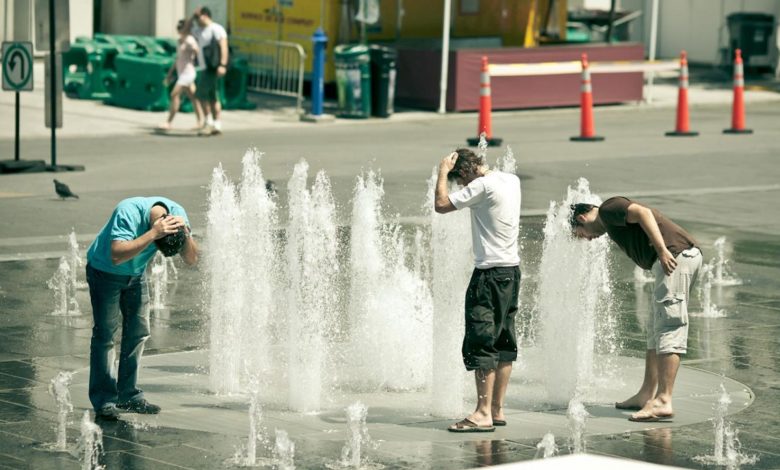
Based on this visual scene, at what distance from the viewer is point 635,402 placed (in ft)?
29.6

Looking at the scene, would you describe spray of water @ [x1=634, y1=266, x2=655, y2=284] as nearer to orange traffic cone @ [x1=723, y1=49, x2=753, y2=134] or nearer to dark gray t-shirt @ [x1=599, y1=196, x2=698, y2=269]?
dark gray t-shirt @ [x1=599, y1=196, x2=698, y2=269]

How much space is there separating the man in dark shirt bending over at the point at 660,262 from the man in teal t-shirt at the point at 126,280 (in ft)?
7.31

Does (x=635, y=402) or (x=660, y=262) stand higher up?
(x=660, y=262)

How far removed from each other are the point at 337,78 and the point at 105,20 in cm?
767

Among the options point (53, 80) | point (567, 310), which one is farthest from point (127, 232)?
point (53, 80)

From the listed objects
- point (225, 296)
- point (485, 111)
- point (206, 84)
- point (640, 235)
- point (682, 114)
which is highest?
point (640, 235)

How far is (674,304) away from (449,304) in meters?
1.30

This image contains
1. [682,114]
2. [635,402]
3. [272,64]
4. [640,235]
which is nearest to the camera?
[640,235]

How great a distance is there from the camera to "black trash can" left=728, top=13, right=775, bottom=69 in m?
32.1

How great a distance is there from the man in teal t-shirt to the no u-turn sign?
10062 mm

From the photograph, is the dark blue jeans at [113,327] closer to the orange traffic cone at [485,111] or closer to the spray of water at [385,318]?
the spray of water at [385,318]

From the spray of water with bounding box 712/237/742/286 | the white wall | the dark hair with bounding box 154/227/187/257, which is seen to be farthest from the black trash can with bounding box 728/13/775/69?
the dark hair with bounding box 154/227/187/257

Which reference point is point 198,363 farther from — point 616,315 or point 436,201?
point 616,315

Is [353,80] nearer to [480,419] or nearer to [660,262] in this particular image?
[660,262]
